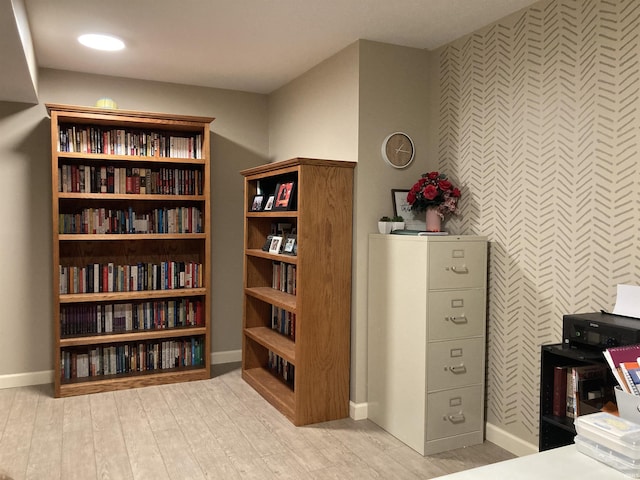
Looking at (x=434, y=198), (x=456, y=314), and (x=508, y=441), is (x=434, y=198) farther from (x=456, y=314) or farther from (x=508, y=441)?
(x=508, y=441)

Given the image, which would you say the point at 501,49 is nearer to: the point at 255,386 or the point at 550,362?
the point at 550,362

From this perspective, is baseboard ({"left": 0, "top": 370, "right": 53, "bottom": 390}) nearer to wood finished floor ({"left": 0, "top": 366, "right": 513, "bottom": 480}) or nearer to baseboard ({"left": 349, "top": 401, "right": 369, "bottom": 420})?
wood finished floor ({"left": 0, "top": 366, "right": 513, "bottom": 480})

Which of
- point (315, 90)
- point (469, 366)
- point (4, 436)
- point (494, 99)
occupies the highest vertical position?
point (315, 90)

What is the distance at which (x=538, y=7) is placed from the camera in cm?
279

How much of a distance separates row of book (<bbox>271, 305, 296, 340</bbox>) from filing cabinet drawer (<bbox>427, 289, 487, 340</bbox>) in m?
1.18

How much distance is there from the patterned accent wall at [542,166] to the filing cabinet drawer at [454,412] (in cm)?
11

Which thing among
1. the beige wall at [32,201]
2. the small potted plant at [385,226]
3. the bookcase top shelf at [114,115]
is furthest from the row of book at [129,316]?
the small potted plant at [385,226]

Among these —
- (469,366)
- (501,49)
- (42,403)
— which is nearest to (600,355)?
(469,366)

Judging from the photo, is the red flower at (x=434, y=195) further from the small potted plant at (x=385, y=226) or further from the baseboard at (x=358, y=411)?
the baseboard at (x=358, y=411)

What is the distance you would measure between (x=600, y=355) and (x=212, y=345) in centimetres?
335

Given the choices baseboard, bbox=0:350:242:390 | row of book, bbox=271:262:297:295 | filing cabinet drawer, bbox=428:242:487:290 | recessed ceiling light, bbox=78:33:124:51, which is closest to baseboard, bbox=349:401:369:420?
row of book, bbox=271:262:297:295

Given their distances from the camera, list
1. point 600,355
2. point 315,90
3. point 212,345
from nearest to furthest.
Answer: point 600,355, point 315,90, point 212,345

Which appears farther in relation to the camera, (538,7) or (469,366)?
(469,366)

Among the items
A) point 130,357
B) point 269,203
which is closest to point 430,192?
point 269,203
